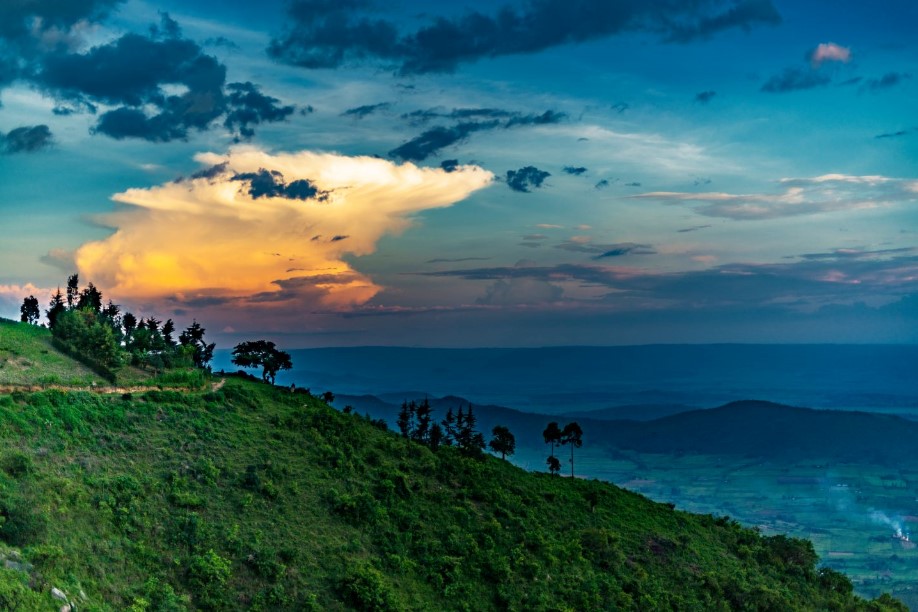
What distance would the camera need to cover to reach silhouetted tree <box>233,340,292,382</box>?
10081 cm

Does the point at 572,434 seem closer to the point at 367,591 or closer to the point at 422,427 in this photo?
the point at 422,427

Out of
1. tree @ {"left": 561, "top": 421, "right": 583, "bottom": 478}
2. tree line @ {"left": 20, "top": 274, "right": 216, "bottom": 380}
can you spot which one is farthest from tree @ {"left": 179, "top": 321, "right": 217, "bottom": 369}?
tree @ {"left": 561, "top": 421, "right": 583, "bottom": 478}

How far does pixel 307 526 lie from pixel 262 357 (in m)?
47.4

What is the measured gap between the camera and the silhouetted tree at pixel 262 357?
101m

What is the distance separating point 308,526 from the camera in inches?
2281

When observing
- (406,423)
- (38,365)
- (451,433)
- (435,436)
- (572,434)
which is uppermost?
(38,365)

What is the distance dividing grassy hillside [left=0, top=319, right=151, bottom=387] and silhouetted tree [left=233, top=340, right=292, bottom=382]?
18.2 m

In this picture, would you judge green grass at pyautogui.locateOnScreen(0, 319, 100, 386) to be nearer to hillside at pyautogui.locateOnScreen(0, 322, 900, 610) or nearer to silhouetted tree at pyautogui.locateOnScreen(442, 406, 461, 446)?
hillside at pyautogui.locateOnScreen(0, 322, 900, 610)

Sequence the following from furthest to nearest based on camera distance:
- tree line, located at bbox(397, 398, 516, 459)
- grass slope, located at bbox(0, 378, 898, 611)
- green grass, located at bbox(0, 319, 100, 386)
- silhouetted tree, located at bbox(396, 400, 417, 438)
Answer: silhouetted tree, located at bbox(396, 400, 417, 438)
tree line, located at bbox(397, 398, 516, 459)
green grass, located at bbox(0, 319, 100, 386)
grass slope, located at bbox(0, 378, 898, 611)

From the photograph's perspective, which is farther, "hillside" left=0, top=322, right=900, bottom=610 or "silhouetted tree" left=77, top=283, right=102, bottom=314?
"silhouetted tree" left=77, top=283, right=102, bottom=314

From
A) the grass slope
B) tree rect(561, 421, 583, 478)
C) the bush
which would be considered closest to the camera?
the grass slope

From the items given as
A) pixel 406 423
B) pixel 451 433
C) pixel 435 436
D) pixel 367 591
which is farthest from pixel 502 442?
pixel 367 591

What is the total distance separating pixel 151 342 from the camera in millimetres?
92750

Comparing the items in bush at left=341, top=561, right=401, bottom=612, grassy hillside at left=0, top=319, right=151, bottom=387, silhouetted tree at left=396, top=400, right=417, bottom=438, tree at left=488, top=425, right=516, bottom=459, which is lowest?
bush at left=341, top=561, right=401, bottom=612
